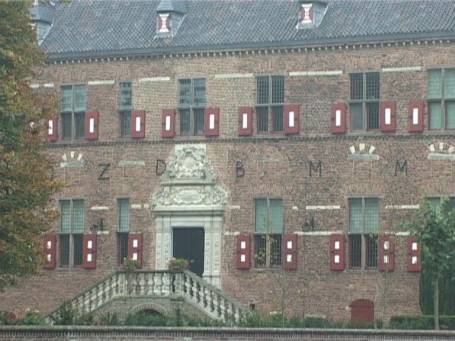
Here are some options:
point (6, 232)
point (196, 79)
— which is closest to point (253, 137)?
point (196, 79)

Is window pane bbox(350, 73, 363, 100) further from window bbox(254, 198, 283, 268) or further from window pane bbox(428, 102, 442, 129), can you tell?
window bbox(254, 198, 283, 268)

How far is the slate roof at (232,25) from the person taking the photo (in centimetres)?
4484

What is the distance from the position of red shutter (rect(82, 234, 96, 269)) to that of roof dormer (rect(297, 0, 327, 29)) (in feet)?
29.3

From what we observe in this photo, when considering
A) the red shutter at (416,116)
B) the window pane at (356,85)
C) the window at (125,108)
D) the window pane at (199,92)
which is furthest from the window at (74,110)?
the red shutter at (416,116)

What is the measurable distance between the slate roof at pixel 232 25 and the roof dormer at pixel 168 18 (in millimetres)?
219

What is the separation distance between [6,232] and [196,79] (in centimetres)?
1157

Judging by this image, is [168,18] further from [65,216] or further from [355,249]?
[355,249]

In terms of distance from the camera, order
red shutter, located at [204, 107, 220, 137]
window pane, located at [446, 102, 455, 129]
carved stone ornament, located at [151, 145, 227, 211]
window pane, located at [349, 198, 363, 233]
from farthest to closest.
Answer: red shutter, located at [204, 107, 220, 137] < carved stone ornament, located at [151, 145, 227, 211] < window pane, located at [349, 198, 363, 233] < window pane, located at [446, 102, 455, 129]

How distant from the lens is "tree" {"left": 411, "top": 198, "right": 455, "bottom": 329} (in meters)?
40.5

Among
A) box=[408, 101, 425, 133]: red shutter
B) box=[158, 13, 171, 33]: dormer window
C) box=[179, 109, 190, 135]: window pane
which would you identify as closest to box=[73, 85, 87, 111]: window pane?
box=[158, 13, 171, 33]: dormer window

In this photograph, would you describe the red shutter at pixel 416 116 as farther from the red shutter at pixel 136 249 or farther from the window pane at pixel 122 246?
the window pane at pixel 122 246

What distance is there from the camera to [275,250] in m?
45.7

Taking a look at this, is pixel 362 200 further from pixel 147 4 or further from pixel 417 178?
pixel 147 4

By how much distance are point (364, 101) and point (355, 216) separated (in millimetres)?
3239
